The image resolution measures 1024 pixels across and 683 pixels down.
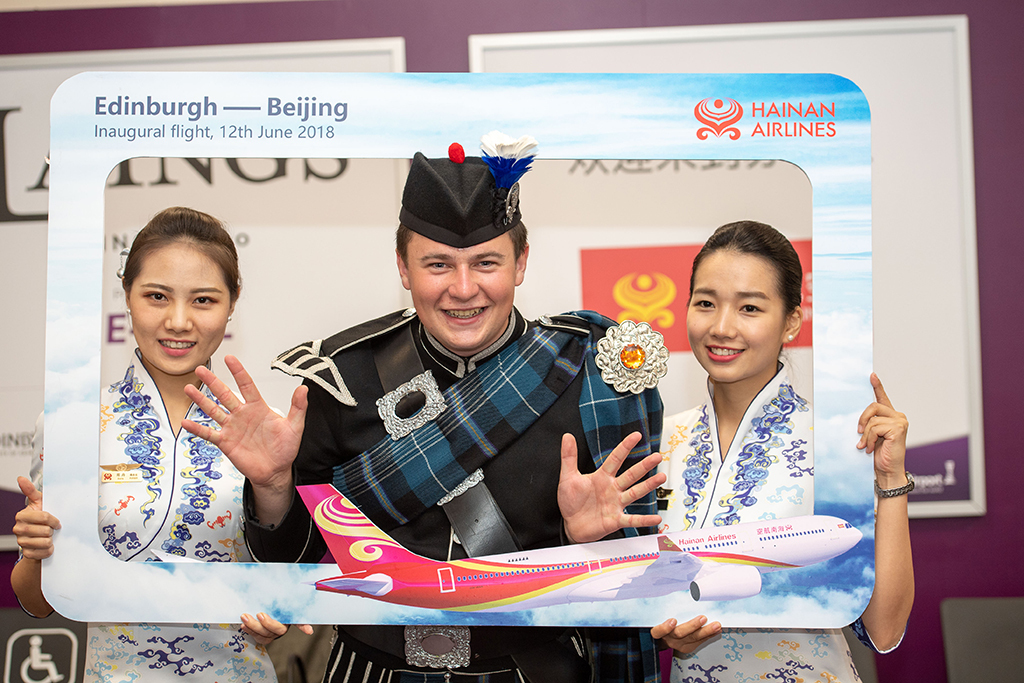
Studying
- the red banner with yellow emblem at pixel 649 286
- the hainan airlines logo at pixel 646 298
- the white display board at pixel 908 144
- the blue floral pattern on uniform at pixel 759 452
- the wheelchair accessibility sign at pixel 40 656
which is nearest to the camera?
the blue floral pattern on uniform at pixel 759 452

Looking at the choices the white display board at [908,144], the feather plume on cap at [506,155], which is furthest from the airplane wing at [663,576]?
the white display board at [908,144]

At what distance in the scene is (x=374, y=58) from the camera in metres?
2.33

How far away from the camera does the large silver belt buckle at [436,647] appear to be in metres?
1.44

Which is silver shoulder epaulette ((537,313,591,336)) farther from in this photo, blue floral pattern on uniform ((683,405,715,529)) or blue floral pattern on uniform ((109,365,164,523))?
blue floral pattern on uniform ((109,365,164,523))

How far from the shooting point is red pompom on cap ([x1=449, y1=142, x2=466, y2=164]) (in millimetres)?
1399

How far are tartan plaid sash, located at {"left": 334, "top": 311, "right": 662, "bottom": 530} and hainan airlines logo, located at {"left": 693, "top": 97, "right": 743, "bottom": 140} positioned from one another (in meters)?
0.51

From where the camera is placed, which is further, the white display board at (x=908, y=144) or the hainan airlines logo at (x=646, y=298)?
the white display board at (x=908, y=144)

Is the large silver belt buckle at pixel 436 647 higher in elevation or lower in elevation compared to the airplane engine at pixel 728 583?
lower

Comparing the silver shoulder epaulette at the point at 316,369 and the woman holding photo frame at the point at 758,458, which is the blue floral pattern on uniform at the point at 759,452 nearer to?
the woman holding photo frame at the point at 758,458

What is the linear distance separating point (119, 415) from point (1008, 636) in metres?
2.53

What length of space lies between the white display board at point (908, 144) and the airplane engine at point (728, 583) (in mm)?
1211

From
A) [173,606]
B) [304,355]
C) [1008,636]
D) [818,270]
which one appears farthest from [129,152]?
[1008,636]

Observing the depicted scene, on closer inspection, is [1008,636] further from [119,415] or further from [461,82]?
[119,415]

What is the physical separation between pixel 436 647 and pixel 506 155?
0.96 m
